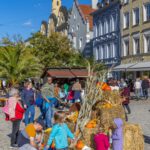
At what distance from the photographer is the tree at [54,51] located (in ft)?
151

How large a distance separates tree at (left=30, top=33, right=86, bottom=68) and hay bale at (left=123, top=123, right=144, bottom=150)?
35750 millimetres

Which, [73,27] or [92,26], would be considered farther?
[73,27]

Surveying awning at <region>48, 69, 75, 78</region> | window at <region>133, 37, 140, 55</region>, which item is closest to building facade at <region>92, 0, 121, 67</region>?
window at <region>133, 37, 140, 55</region>

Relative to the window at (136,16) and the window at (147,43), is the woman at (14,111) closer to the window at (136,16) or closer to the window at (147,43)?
the window at (147,43)

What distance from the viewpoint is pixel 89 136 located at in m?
10.0

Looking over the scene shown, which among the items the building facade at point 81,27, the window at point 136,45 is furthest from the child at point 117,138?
the building facade at point 81,27

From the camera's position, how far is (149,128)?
13.8 m

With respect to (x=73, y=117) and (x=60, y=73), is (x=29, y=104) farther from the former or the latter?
(x=60, y=73)

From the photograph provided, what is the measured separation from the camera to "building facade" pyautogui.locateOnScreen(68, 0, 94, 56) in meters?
56.3

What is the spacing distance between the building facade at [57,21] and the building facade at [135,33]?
15.7m

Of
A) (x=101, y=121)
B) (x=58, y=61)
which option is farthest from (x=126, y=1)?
(x=101, y=121)

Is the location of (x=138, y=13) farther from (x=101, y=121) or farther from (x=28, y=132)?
(x=28, y=132)

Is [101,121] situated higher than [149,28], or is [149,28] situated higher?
[149,28]

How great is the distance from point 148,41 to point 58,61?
35.3 ft
